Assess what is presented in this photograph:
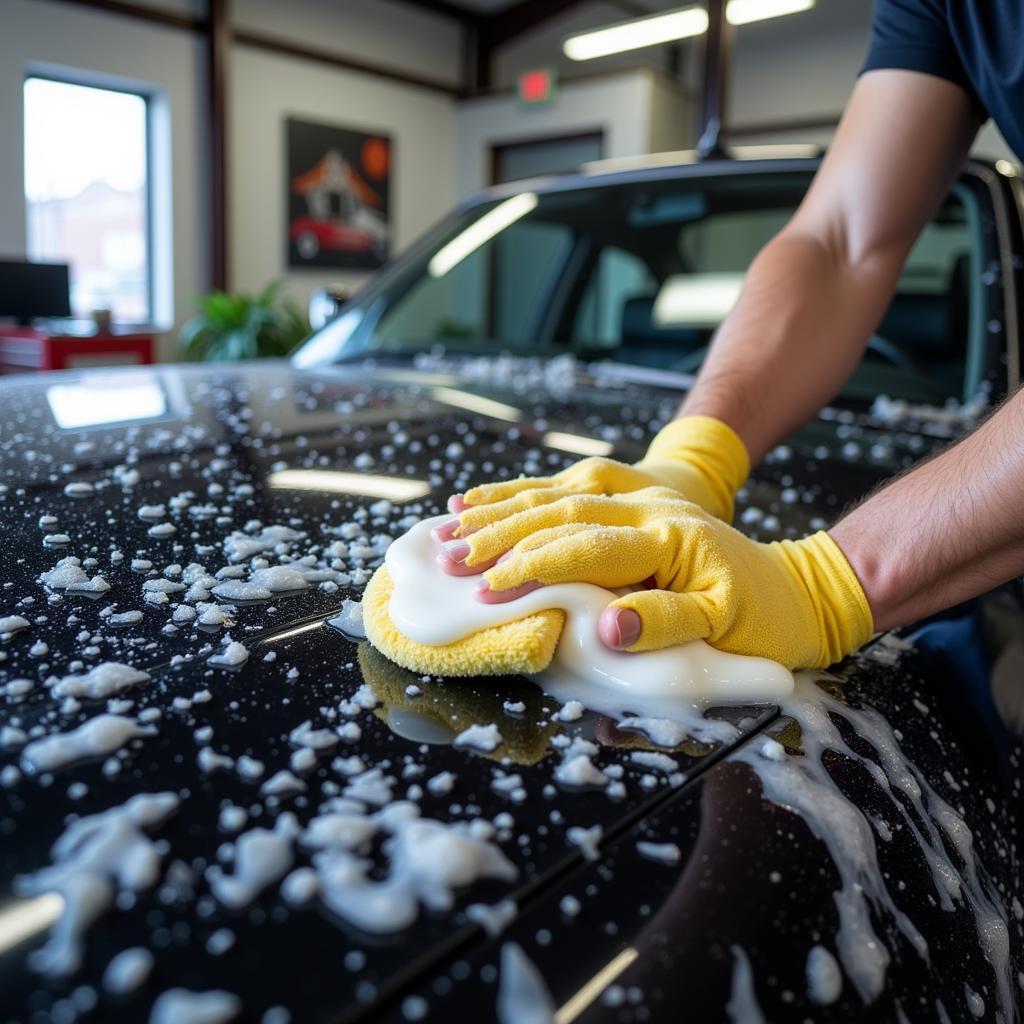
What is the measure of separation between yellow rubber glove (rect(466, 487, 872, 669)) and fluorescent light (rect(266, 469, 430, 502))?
0.35 meters

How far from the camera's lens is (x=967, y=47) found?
1214 millimetres

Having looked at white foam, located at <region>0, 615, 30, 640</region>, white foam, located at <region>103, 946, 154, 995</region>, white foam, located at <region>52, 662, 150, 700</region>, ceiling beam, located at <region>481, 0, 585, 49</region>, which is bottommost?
white foam, located at <region>103, 946, 154, 995</region>

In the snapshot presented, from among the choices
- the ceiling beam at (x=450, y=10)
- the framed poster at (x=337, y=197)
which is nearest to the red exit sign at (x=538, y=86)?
the ceiling beam at (x=450, y=10)

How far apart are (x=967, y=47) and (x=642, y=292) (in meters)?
1.22

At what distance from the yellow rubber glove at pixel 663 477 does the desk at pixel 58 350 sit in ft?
17.6

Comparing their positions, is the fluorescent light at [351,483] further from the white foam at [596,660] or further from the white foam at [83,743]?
the white foam at [83,743]

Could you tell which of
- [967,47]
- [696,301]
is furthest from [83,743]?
[696,301]

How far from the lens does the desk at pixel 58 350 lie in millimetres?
5715

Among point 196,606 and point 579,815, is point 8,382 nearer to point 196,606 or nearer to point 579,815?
point 196,606

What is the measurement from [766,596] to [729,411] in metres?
0.48

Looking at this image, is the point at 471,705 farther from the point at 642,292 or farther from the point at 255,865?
the point at 642,292

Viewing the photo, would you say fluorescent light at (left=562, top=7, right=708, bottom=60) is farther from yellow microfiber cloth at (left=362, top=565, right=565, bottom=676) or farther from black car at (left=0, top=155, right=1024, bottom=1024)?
yellow microfiber cloth at (left=362, top=565, right=565, bottom=676)

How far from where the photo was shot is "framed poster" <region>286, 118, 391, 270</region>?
811 cm

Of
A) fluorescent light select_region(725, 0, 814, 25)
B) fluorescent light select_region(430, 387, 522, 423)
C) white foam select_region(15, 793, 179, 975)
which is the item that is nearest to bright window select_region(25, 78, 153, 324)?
fluorescent light select_region(725, 0, 814, 25)
